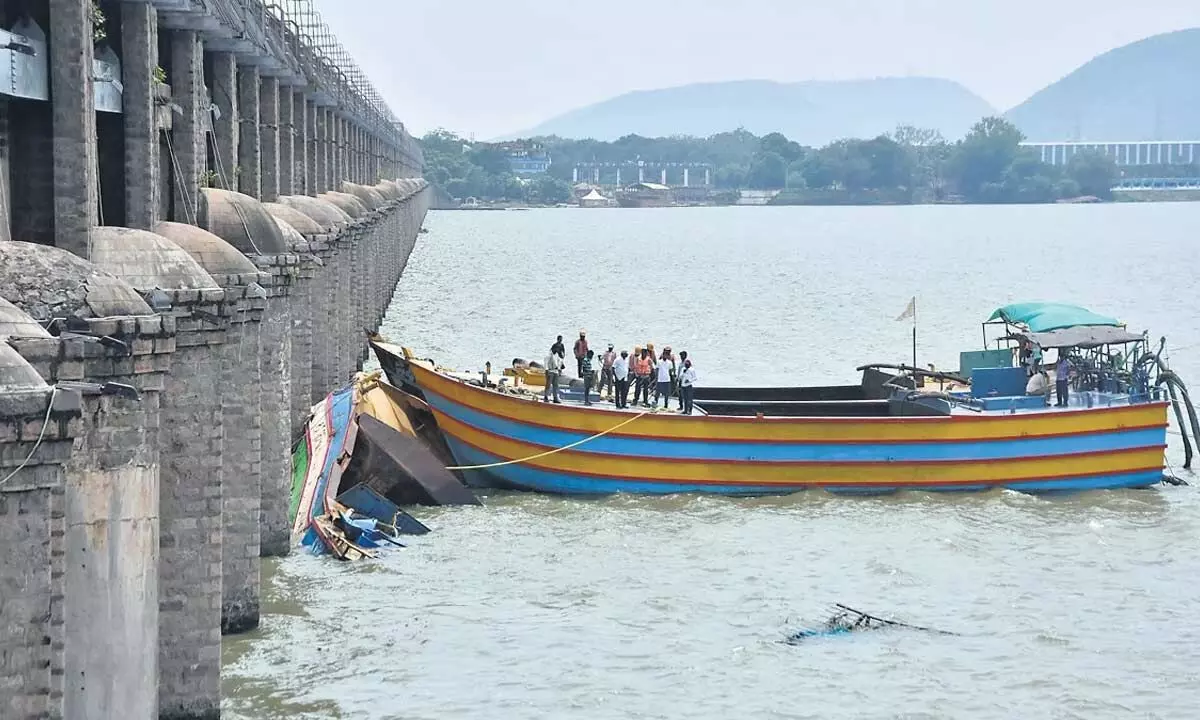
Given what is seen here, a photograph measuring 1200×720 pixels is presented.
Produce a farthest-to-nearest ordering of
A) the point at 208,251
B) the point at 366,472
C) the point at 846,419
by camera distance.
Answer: the point at 846,419 → the point at 366,472 → the point at 208,251

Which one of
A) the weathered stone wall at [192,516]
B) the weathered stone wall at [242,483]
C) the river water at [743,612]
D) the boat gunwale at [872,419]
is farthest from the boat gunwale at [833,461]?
the weathered stone wall at [192,516]

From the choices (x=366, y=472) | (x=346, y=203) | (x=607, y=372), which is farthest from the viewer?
(x=346, y=203)

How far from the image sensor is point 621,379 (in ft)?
113

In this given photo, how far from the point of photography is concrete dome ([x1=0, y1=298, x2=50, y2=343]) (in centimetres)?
1241

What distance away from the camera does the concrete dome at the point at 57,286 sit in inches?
539

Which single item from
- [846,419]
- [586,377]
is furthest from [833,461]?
[586,377]

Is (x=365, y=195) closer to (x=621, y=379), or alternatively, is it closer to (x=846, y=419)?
(x=621, y=379)

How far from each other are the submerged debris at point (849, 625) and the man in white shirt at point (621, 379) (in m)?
9.16

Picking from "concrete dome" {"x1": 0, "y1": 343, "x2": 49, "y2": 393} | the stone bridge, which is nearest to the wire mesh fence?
the stone bridge

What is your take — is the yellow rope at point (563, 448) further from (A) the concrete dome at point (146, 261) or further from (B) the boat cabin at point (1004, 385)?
(A) the concrete dome at point (146, 261)

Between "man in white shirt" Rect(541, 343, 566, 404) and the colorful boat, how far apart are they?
0.36 m

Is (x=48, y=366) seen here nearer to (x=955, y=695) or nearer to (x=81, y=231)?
(x=81, y=231)

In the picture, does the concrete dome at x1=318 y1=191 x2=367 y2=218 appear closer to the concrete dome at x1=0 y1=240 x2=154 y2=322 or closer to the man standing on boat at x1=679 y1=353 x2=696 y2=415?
the man standing on boat at x1=679 y1=353 x2=696 y2=415

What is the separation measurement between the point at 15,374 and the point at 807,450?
76.2ft
